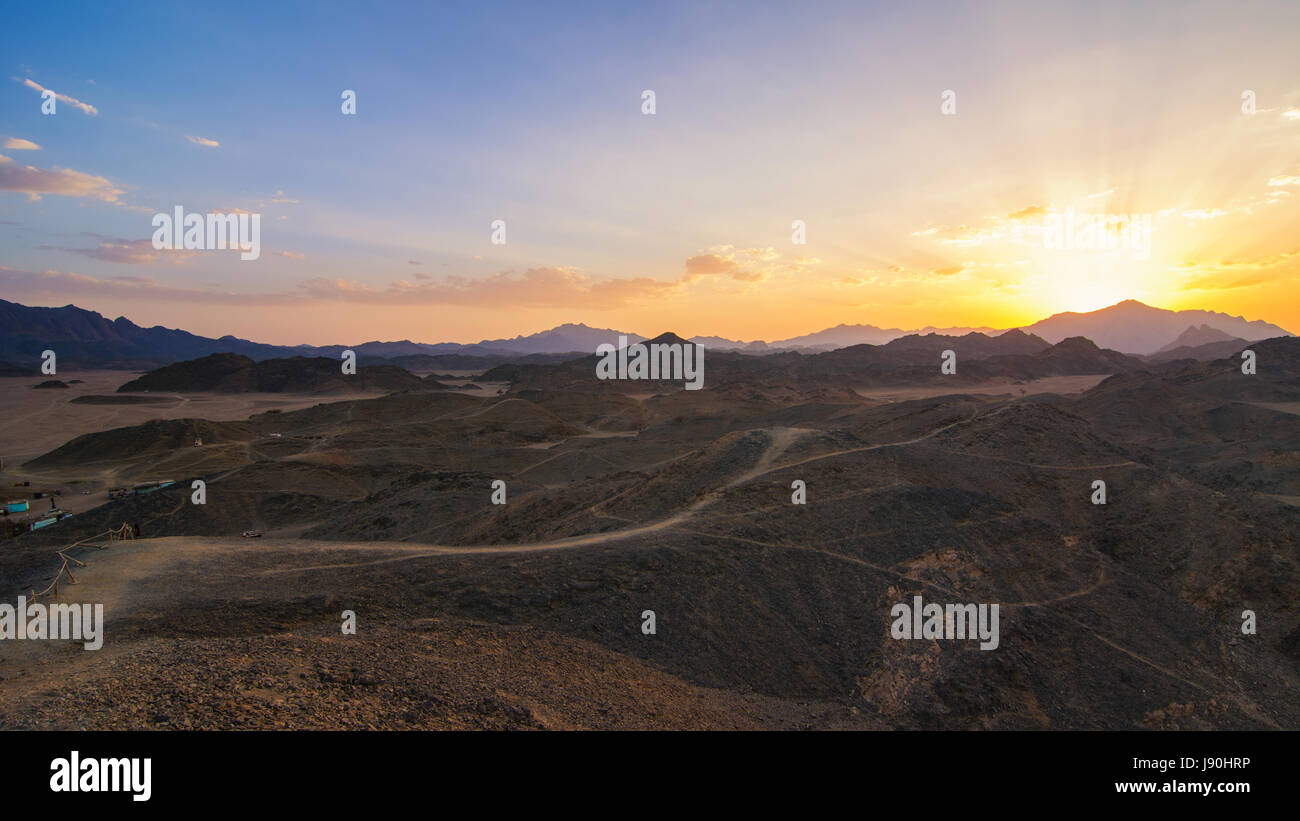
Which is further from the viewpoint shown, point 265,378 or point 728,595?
point 265,378

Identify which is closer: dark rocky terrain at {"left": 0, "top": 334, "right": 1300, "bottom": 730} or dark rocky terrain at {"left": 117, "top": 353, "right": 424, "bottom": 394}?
dark rocky terrain at {"left": 0, "top": 334, "right": 1300, "bottom": 730}

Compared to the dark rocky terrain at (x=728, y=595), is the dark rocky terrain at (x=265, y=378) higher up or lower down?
higher up

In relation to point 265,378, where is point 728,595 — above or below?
below

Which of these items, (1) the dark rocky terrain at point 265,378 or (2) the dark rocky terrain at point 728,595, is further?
(1) the dark rocky terrain at point 265,378

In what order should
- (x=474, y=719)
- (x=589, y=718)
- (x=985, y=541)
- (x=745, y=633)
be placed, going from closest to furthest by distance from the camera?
(x=474, y=719) < (x=589, y=718) < (x=745, y=633) < (x=985, y=541)

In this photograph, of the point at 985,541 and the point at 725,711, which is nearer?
the point at 725,711

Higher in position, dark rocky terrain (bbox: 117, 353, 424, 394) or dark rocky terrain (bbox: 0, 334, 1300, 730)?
dark rocky terrain (bbox: 117, 353, 424, 394)

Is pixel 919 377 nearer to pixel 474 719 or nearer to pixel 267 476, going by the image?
pixel 267 476
